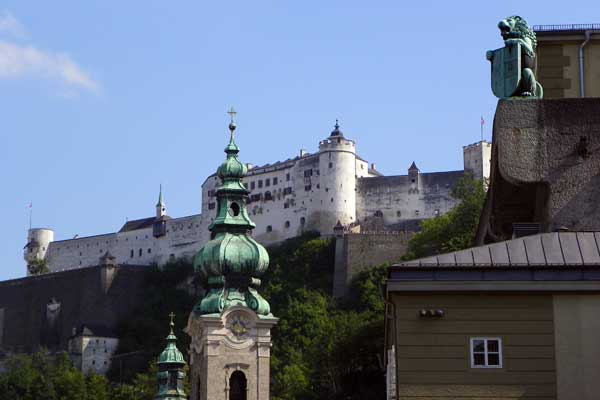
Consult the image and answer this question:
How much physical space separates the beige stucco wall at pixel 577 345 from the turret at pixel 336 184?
11436cm

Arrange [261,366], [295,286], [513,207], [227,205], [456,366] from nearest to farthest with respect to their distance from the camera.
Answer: [456,366], [513,207], [261,366], [227,205], [295,286]

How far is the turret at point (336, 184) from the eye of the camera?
438 feet

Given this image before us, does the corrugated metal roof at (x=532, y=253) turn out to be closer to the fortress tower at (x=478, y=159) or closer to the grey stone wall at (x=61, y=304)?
the fortress tower at (x=478, y=159)

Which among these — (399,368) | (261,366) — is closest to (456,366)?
(399,368)

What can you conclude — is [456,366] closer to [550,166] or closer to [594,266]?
[594,266]

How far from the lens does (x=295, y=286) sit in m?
122

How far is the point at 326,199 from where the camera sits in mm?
134250

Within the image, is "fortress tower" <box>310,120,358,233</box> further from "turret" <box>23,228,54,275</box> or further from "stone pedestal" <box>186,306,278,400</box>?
"stone pedestal" <box>186,306,278,400</box>


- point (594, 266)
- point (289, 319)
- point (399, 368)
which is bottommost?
point (399, 368)

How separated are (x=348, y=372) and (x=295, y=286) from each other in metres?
51.5

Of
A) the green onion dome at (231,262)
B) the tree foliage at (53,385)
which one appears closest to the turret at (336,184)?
the tree foliage at (53,385)

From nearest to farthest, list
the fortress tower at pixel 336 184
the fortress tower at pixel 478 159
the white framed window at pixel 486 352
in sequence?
the white framed window at pixel 486 352 < the fortress tower at pixel 478 159 < the fortress tower at pixel 336 184

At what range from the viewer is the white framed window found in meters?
17.7

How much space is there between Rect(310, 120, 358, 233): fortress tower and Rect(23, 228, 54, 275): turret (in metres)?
33.0
